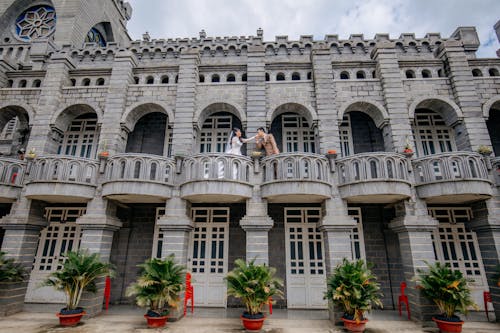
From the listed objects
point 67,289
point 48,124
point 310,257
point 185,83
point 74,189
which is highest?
point 185,83

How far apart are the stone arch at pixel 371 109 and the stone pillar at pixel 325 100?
36 centimetres

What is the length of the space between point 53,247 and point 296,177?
12839 mm

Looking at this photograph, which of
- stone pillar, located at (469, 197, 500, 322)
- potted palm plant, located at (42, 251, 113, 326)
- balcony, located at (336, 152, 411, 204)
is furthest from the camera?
balcony, located at (336, 152, 411, 204)

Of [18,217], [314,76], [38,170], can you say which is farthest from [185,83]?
[18,217]

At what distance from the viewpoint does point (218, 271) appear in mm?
12625

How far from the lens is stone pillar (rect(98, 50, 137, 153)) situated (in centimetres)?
1226

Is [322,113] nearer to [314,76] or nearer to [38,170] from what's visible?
[314,76]

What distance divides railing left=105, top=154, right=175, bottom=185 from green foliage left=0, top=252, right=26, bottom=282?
4.75m

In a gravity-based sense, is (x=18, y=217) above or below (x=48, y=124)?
below

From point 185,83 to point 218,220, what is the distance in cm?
706

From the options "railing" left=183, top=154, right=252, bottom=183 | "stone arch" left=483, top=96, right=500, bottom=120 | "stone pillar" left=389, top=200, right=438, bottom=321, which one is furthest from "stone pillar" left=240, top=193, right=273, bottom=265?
"stone arch" left=483, top=96, right=500, bottom=120

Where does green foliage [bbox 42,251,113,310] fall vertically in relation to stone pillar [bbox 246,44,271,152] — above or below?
below

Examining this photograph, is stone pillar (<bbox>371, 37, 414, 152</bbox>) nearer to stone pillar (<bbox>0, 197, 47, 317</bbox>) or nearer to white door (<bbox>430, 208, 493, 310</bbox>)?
white door (<bbox>430, 208, 493, 310</bbox>)

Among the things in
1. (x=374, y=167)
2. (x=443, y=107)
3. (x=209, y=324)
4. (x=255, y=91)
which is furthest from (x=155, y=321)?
(x=443, y=107)
